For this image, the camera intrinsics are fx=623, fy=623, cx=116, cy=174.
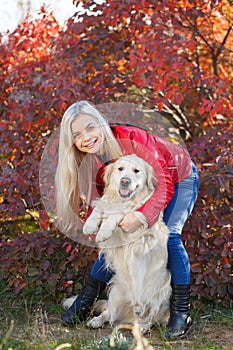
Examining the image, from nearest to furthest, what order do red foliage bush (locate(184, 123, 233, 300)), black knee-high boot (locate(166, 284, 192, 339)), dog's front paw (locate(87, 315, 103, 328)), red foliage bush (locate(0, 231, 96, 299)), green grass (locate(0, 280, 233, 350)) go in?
green grass (locate(0, 280, 233, 350))
black knee-high boot (locate(166, 284, 192, 339))
dog's front paw (locate(87, 315, 103, 328))
red foliage bush (locate(184, 123, 233, 300))
red foliage bush (locate(0, 231, 96, 299))

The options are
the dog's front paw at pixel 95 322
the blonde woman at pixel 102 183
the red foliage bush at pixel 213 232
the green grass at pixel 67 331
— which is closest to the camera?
the green grass at pixel 67 331

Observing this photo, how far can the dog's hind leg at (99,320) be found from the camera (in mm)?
3832

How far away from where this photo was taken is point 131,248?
11.6 ft

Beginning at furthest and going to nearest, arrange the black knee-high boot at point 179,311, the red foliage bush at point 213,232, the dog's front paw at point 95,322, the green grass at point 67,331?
1. the red foliage bush at point 213,232
2. the dog's front paw at point 95,322
3. the black knee-high boot at point 179,311
4. the green grass at point 67,331

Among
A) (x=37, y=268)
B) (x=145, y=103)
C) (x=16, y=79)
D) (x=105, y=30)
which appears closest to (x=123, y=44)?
(x=105, y=30)

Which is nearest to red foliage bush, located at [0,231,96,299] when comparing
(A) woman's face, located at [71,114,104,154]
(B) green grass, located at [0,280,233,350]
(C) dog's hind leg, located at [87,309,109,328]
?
(B) green grass, located at [0,280,233,350]

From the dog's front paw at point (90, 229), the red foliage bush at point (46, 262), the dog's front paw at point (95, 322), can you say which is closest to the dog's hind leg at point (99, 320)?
the dog's front paw at point (95, 322)

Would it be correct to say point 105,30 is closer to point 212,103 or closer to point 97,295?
point 212,103

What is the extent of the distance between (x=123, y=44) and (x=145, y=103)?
559mm

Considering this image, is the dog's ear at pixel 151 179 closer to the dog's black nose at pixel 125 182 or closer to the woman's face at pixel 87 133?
the dog's black nose at pixel 125 182

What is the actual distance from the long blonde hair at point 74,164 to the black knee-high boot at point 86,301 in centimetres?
40

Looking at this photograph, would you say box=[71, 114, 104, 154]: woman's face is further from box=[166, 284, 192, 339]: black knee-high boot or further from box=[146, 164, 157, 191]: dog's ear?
box=[166, 284, 192, 339]: black knee-high boot

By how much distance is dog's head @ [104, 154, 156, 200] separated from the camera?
340 cm

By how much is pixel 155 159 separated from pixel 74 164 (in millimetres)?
494
